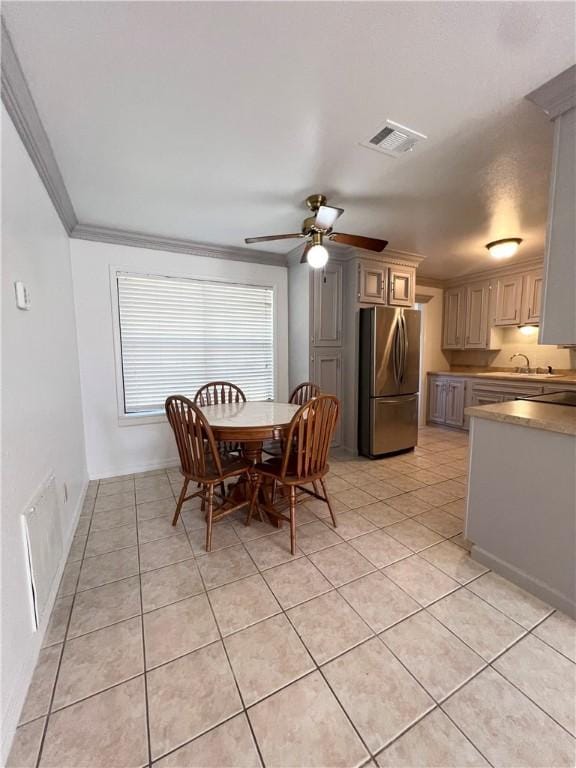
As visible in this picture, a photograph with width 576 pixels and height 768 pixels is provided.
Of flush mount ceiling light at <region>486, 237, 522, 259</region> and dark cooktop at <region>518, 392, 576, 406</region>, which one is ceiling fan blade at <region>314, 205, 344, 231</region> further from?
flush mount ceiling light at <region>486, 237, 522, 259</region>

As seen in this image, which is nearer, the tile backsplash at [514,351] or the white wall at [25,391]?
the white wall at [25,391]

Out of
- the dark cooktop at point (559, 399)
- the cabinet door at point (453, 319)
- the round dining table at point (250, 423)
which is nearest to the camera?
the round dining table at point (250, 423)

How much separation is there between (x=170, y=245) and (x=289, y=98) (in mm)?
2227

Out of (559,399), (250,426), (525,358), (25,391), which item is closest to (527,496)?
(559,399)

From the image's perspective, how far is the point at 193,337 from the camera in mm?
3604

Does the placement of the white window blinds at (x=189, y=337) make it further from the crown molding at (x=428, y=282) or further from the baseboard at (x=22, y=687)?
the crown molding at (x=428, y=282)

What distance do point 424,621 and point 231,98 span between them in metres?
2.63

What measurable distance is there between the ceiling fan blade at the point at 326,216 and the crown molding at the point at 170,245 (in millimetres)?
1529

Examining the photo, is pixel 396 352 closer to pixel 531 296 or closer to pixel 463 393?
pixel 463 393

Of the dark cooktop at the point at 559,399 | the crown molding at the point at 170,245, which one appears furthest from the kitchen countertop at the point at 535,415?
the crown molding at the point at 170,245

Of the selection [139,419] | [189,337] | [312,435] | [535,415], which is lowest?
[139,419]

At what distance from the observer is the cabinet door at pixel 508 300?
4449 millimetres

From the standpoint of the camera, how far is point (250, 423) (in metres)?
2.15

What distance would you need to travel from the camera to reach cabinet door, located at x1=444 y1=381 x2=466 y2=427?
488cm
